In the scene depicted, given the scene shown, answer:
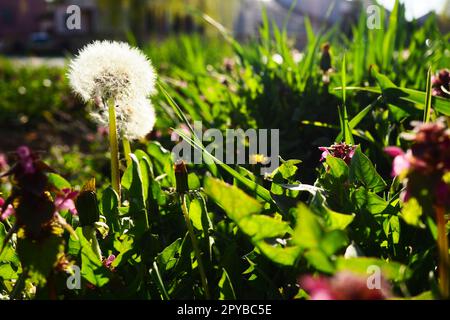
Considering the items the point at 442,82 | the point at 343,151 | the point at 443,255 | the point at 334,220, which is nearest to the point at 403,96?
the point at 442,82

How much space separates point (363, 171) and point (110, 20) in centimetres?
2542

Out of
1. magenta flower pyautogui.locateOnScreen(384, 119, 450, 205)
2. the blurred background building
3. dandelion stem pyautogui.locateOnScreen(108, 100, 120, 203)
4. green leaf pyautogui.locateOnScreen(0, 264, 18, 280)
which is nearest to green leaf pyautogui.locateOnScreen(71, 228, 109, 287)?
green leaf pyautogui.locateOnScreen(0, 264, 18, 280)

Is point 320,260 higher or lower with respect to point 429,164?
lower

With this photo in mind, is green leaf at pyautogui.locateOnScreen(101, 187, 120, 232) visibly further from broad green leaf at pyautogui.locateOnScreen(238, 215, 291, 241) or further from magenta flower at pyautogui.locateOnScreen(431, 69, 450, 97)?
magenta flower at pyautogui.locateOnScreen(431, 69, 450, 97)

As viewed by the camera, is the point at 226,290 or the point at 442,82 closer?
the point at 226,290

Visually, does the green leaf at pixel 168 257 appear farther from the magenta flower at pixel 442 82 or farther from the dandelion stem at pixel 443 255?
the magenta flower at pixel 442 82

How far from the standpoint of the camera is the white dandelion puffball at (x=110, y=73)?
1.22 meters

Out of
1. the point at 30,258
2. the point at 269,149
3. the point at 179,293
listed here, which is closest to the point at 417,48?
the point at 269,149

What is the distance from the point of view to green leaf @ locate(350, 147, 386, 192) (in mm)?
1089

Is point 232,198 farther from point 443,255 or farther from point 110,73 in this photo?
point 110,73

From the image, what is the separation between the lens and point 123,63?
48.9 inches

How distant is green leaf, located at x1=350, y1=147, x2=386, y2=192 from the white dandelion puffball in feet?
1.59

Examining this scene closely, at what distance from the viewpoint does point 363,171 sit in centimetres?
110
